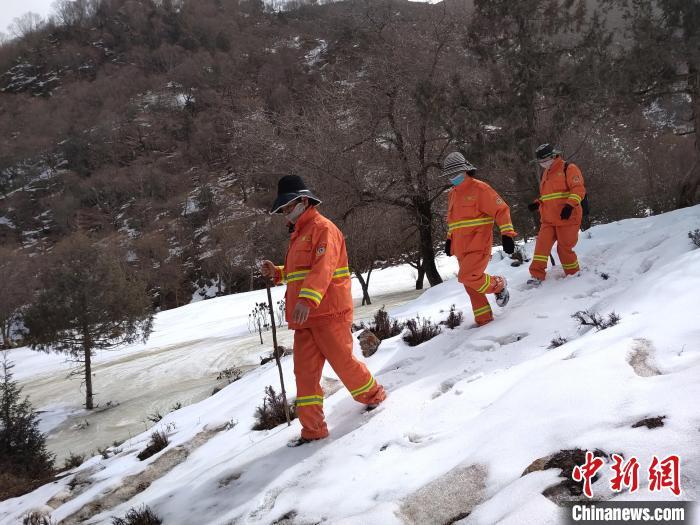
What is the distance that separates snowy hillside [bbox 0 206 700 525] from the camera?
2.04 meters

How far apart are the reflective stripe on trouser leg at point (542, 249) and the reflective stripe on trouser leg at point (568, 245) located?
10 cm

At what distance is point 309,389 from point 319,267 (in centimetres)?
95

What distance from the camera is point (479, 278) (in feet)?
15.7

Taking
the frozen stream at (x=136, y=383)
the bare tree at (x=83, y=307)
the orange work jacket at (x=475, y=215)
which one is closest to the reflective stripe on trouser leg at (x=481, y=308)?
the orange work jacket at (x=475, y=215)

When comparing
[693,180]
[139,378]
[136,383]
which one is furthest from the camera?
[139,378]

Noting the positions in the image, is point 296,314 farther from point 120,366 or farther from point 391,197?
point 120,366

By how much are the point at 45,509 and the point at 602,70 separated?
41.5ft

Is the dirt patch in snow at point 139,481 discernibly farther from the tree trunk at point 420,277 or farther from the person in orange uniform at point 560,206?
the tree trunk at point 420,277

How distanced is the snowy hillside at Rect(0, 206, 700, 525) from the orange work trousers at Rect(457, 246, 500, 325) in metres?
0.26

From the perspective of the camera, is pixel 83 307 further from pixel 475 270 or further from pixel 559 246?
pixel 559 246

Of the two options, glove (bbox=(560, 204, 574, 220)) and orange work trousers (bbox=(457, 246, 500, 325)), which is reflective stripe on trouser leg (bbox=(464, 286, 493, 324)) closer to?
orange work trousers (bbox=(457, 246, 500, 325))

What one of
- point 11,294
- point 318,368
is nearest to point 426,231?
point 318,368

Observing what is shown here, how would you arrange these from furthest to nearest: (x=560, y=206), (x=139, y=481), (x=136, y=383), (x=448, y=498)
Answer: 1. (x=136, y=383)
2. (x=560, y=206)
3. (x=139, y=481)
4. (x=448, y=498)

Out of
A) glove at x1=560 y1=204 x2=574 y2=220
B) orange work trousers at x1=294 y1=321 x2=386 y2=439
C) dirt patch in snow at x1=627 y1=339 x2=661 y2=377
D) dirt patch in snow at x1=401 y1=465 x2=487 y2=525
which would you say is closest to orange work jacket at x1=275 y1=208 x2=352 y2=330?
orange work trousers at x1=294 y1=321 x2=386 y2=439
